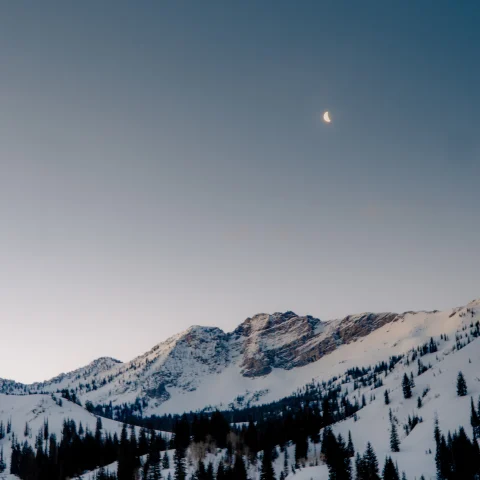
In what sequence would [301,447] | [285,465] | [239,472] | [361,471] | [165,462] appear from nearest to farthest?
[361,471] < [239,472] < [165,462] < [285,465] < [301,447]

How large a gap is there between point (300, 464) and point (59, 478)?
77937 millimetres

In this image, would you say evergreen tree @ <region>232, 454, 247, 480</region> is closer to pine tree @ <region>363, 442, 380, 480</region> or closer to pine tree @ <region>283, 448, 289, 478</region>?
pine tree @ <region>283, 448, 289, 478</region>

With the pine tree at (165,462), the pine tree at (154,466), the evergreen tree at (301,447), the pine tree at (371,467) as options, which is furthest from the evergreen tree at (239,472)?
the evergreen tree at (301,447)

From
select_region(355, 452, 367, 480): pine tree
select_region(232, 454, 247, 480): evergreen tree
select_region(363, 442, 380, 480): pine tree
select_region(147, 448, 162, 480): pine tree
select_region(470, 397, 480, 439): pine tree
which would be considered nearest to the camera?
select_region(355, 452, 367, 480): pine tree

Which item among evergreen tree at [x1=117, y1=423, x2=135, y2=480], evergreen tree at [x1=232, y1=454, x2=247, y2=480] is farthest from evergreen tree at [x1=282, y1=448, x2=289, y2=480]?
evergreen tree at [x1=117, y1=423, x2=135, y2=480]

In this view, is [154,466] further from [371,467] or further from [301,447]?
[371,467]

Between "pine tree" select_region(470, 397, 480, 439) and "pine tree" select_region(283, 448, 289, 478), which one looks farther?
"pine tree" select_region(470, 397, 480, 439)

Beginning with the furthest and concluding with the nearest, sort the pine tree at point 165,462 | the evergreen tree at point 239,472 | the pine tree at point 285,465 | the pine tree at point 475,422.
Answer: the pine tree at point 475,422
the pine tree at point 165,462
the pine tree at point 285,465
the evergreen tree at point 239,472

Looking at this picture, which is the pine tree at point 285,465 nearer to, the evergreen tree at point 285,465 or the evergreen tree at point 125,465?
the evergreen tree at point 285,465

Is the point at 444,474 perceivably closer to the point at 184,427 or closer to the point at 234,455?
the point at 234,455

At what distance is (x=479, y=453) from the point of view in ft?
428

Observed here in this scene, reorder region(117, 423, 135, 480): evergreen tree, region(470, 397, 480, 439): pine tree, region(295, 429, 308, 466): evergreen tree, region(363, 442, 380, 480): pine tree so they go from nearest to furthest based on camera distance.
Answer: region(363, 442, 380, 480): pine tree
region(117, 423, 135, 480): evergreen tree
region(295, 429, 308, 466): evergreen tree
region(470, 397, 480, 439): pine tree

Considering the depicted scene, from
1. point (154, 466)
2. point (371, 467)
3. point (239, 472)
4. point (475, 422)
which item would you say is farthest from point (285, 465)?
point (475, 422)

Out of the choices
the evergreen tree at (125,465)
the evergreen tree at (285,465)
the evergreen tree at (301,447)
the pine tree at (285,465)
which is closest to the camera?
the evergreen tree at (125,465)
